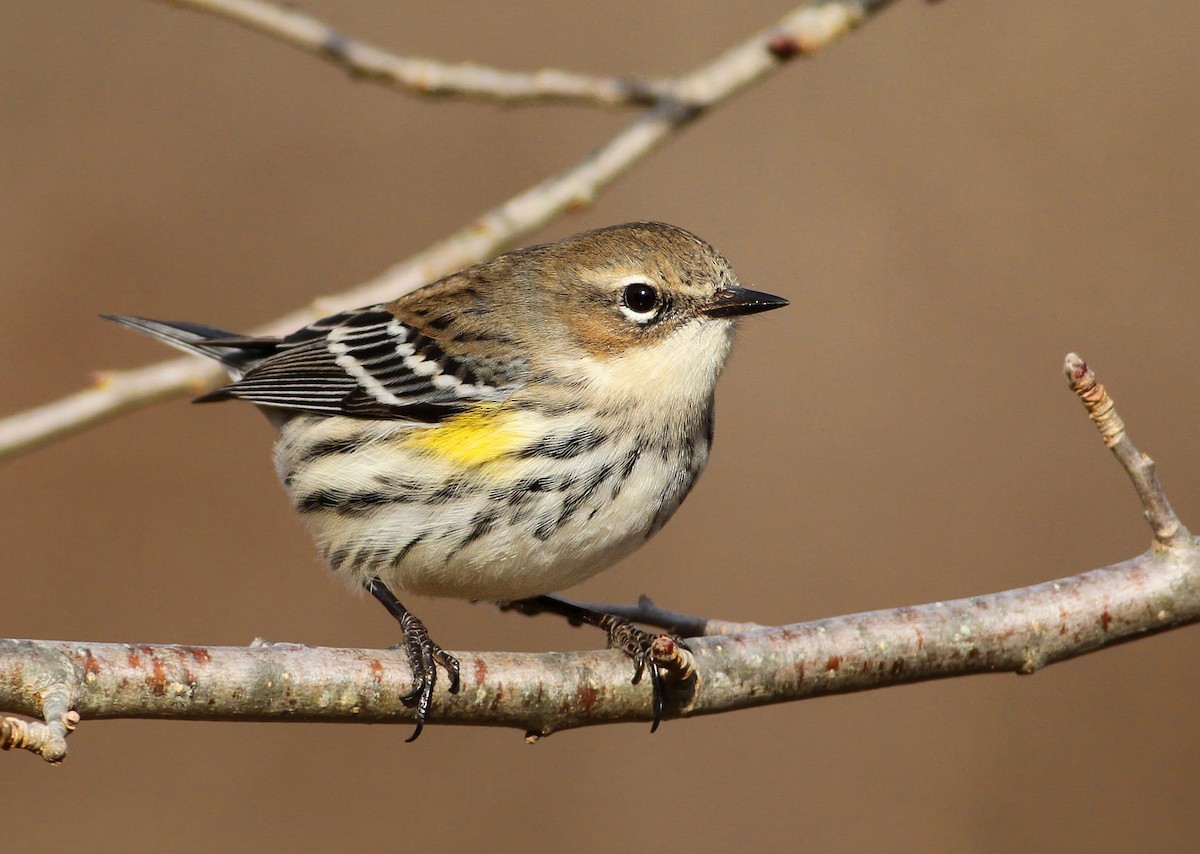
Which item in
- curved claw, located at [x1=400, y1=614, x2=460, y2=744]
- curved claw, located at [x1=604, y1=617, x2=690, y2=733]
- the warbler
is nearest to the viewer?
curved claw, located at [x1=400, y1=614, x2=460, y2=744]

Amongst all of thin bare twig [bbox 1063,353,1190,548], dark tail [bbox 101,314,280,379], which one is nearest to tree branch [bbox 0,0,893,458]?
dark tail [bbox 101,314,280,379]

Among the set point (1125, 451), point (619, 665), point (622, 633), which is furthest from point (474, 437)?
point (1125, 451)

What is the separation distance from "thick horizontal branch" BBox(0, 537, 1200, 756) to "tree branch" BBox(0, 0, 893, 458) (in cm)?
126

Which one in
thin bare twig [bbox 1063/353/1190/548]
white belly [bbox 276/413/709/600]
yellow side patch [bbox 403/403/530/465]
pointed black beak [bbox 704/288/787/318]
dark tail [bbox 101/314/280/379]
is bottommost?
thin bare twig [bbox 1063/353/1190/548]

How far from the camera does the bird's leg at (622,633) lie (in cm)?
404

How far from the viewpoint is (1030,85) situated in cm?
870

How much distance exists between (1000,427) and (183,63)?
227 inches

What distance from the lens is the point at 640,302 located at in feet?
16.3

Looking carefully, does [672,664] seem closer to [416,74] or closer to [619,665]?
[619,665]

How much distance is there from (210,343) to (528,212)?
180cm

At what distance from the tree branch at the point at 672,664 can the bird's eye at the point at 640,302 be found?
1.11m

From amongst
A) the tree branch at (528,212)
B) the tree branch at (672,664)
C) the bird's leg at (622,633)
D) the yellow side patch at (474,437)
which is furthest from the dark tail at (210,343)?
the tree branch at (672,664)

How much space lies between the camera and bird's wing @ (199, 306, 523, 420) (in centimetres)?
493

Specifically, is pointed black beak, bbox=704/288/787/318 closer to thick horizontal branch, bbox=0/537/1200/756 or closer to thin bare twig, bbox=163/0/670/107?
thin bare twig, bbox=163/0/670/107
